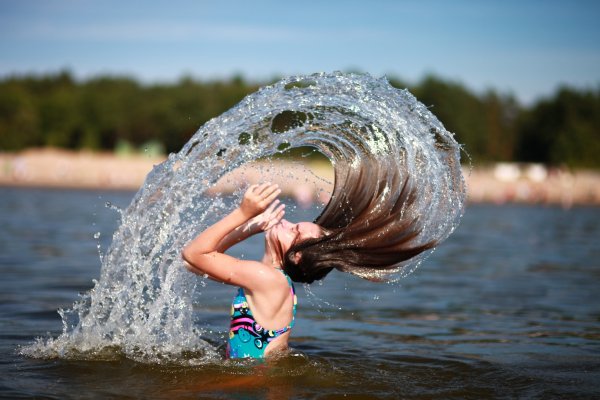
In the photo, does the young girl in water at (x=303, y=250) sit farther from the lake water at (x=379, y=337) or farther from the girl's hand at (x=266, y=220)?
the lake water at (x=379, y=337)

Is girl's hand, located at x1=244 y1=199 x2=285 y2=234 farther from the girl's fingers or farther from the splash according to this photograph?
the splash

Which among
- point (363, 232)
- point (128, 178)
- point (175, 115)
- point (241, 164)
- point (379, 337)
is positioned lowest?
point (379, 337)

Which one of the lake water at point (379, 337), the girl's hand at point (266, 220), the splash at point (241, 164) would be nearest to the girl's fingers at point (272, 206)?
the girl's hand at point (266, 220)

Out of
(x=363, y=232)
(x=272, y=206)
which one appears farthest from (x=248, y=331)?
(x=363, y=232)

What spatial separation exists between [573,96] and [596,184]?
15876mm

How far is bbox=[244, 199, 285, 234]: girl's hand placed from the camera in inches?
229

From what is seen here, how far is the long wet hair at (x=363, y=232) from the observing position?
228 inches

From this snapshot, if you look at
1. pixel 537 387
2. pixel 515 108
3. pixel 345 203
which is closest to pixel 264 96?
pixel 345 203

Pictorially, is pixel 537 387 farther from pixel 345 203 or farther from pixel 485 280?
pixel 485 280

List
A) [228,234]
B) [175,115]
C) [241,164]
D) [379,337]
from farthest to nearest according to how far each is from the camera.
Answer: [175,115] < [379,337] < [241,164] < [228,234]

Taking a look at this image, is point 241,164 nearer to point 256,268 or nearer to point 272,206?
point 272,206

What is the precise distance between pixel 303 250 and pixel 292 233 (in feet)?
0.59

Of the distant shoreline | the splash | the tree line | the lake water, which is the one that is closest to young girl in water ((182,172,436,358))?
the splash

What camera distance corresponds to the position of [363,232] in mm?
5816
